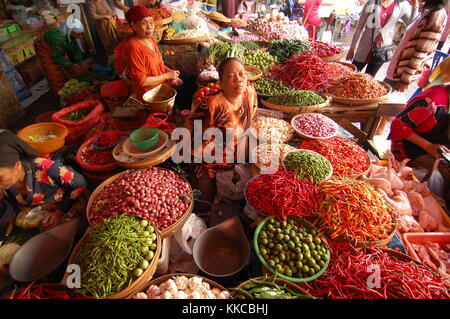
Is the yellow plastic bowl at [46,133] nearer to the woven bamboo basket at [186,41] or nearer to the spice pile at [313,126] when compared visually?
the woven bamboo basket at [186,41]

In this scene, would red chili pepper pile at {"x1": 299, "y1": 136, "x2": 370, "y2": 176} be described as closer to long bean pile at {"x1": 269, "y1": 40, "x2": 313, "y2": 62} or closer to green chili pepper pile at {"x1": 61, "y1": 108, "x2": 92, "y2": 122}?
long bean pile at {"x1": 269, "y1": 40, "x2": 313, "y2": 62}

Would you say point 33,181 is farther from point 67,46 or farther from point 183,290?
point 67,46

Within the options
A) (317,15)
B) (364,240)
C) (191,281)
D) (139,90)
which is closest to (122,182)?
(191,281)

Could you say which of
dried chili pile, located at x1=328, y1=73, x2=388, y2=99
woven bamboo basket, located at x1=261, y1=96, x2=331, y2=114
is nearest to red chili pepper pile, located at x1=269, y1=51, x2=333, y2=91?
dried chili pile, located at x1=328, y1=73, x2=388, y2=99

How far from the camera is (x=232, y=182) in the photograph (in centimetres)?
284

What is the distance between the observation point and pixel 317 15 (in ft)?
27.5

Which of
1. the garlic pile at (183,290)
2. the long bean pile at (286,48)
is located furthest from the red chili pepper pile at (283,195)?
the long bean pile at (286,48)

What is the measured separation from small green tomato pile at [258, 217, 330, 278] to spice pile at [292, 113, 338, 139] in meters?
1.36

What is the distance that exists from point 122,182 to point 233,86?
1.47m

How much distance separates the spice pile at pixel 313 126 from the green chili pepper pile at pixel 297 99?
0.24 metres

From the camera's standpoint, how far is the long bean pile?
4.76 meters

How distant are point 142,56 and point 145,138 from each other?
51.3 inches

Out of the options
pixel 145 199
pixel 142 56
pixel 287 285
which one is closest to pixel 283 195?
pixel 287 285

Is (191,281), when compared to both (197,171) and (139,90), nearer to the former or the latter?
(197,171)
